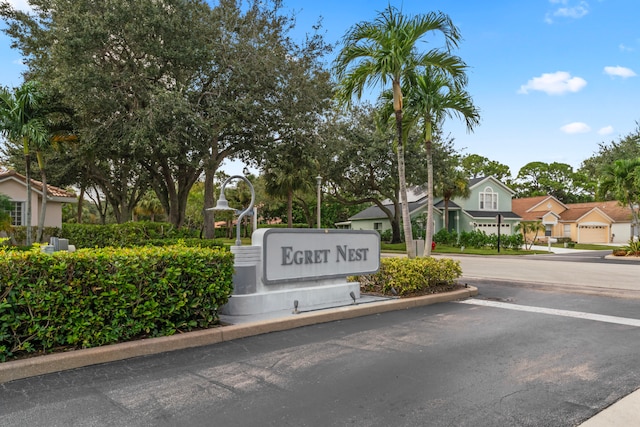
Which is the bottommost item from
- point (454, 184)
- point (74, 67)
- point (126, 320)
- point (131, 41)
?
point (126, 320)

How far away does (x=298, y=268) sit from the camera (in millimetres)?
7312

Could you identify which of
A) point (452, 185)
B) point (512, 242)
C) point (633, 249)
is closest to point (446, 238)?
point (452, 185)

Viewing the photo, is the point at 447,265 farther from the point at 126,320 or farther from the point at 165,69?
the point at 165,69

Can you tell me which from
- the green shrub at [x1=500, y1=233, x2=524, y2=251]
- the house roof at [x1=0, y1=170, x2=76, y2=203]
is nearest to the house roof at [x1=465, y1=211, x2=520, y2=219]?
the green shrub at [x1=500, y1=233, x2=524, y2=251]

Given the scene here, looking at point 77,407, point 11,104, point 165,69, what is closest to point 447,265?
point 77,407

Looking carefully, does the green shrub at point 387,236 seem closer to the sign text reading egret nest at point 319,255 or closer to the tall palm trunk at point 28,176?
the tall palm trunk at point 28,176

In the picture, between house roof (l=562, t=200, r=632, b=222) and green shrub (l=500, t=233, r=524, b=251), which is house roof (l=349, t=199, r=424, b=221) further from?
house roof (l=562, t=200, r=632, b=222)

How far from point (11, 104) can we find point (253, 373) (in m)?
21.0

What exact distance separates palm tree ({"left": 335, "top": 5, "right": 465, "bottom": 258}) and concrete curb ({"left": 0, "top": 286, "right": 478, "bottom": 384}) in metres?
3.82

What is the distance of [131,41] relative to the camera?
57.5 feet

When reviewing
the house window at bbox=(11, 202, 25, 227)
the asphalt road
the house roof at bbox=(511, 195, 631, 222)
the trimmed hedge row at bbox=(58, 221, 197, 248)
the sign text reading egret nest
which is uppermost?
the house roof at bbox=(511, 195, 631, 222)

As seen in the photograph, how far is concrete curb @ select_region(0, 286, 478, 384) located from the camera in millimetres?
4195

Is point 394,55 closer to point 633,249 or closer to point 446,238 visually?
point 633,249

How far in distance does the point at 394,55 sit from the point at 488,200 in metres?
35.1
